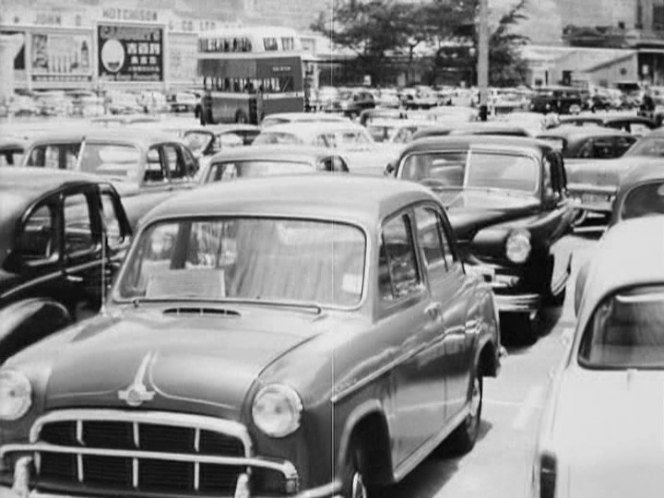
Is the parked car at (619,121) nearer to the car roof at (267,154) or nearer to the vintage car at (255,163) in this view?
the car roof at (267,154)

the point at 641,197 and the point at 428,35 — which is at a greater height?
the point at 428,35

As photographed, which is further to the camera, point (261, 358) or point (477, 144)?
point (477, 144)

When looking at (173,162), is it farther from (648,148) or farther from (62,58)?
(648,148)

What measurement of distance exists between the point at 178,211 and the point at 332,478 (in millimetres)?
1434

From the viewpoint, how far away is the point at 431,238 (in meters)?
5.14

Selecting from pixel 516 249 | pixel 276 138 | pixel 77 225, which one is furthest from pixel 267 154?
pixel 276 138

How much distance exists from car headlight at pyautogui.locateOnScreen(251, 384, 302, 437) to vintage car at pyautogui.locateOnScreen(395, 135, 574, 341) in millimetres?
3993

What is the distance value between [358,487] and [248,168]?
5.31 meters

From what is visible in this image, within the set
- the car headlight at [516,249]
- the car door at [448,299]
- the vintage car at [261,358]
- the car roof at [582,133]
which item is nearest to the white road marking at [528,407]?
the vintage car at [261,358]

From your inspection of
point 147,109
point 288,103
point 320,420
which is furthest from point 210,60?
point 320,420

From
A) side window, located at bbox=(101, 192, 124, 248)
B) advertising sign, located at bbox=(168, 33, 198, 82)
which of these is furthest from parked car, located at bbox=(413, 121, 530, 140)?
side window, located at bbox=(101, 192, 124, 248)

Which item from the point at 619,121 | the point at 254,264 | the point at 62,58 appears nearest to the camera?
the point at 254,264

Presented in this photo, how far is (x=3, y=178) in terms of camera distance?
564 centimetres

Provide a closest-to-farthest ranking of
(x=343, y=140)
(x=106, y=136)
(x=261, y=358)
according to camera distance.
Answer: (x=261, y=358)
(x=106, y=136)
(x=343, y=140)
